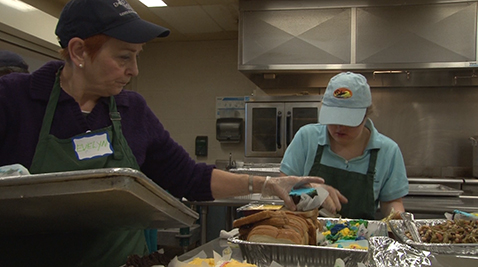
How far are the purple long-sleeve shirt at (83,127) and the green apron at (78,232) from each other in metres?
0.04

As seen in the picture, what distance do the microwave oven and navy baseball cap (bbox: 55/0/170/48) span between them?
348 cm

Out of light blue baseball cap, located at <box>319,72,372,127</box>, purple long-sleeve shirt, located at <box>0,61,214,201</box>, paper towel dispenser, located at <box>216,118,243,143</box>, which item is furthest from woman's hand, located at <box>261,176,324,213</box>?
paper towel dispenser, located at <box>216,118,243,143</box>

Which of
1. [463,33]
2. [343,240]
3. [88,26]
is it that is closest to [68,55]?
[88,26]

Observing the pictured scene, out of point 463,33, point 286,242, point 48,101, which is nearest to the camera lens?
point 286,242

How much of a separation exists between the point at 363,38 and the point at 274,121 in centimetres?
133

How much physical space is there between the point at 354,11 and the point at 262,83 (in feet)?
4.48

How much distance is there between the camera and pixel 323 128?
2344 mm

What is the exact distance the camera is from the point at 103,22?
1364 millimetres

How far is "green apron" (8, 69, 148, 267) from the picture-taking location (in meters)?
1.26

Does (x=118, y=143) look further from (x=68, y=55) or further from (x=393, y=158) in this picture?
(x=393, y=158)

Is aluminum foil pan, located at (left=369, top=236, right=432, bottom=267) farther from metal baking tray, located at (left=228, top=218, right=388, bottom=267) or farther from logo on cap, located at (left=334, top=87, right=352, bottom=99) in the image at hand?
logo on cap, located at (left=334, top=87, right=352, bottom=99)

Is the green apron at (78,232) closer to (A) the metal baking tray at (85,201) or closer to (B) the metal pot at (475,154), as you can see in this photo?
(A) the metal baking tray at (85,201)

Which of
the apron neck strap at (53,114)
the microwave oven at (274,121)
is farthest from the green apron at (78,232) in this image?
the microwave oven at (274,121)

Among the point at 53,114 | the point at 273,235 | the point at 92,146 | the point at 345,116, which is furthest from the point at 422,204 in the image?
the point at 53,114
